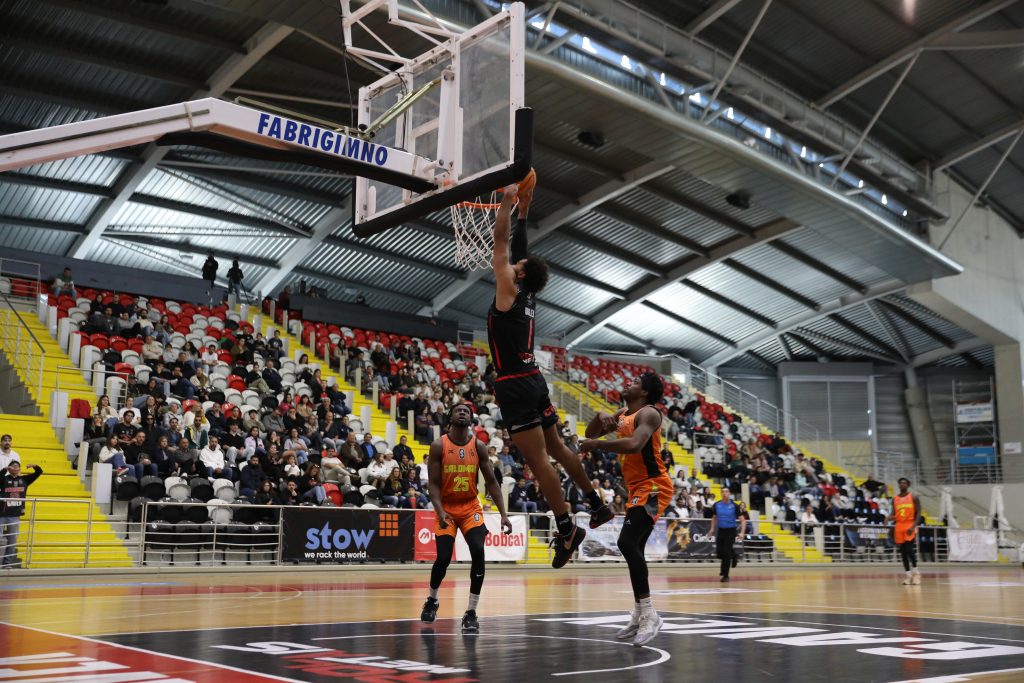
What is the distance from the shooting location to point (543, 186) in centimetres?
3131

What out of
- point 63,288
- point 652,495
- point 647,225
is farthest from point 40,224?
point 652,495

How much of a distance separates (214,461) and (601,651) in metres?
13.0

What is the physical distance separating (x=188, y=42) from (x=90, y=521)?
38.2 feet

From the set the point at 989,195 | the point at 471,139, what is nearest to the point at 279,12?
the point at 471,139

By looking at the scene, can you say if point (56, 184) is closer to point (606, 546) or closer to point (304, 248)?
point (304, 248)

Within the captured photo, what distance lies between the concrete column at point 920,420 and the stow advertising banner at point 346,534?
112ft

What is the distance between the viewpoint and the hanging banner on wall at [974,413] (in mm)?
45469

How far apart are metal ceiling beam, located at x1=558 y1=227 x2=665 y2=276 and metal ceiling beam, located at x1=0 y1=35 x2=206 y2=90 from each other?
14365 mm

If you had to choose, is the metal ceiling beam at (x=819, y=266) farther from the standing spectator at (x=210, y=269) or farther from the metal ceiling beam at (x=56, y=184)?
the metal ceiling beam at (x=56, y=184)

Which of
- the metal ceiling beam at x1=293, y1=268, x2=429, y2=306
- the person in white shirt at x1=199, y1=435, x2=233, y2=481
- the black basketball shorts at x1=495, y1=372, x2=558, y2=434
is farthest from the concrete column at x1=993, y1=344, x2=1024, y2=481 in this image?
the black basketball shorts at x1=495, y1=372, x2=558, y2=434

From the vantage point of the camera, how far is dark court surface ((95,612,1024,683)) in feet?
20.9

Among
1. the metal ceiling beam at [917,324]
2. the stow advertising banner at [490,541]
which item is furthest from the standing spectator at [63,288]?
the metal ceiling beam at [917,324]

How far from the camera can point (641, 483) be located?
8.66 m

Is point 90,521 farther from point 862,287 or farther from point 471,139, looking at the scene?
point 862,287
